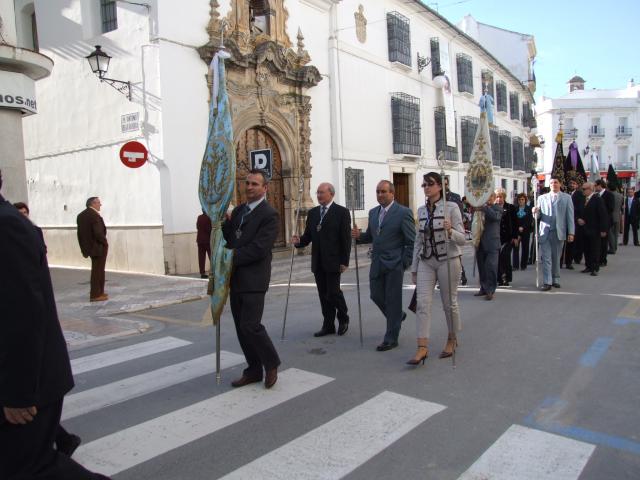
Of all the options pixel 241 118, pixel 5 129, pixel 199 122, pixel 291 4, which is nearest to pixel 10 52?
pixel 5 129

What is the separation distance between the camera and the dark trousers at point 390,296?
18.2ft

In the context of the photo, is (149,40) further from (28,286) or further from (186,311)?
(28,286)

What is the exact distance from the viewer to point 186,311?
27.6 ft

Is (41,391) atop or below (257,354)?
atop

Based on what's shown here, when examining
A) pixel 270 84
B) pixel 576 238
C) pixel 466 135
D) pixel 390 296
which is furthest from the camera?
pixel 466 135

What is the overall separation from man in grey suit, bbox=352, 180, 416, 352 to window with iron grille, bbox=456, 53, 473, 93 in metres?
22.6

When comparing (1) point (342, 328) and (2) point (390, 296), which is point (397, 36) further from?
(2) point (390, 296)

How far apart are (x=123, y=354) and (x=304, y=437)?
3087 millimetres

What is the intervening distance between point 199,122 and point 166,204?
228cm

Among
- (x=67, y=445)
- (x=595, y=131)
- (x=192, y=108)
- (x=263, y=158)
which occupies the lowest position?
(x=67, y=445)

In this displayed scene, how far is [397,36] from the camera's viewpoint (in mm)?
20609

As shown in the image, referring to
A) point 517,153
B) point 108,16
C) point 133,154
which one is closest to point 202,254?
point 133,154

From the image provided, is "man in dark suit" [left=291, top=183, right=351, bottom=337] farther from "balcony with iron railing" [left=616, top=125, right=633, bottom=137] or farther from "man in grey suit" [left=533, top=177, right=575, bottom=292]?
"balcony with iron railing" [left=616, top=125, right=633, bottom=137]

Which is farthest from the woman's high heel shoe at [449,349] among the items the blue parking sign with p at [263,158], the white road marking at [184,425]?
the blue parking sign with p at [263,158]
